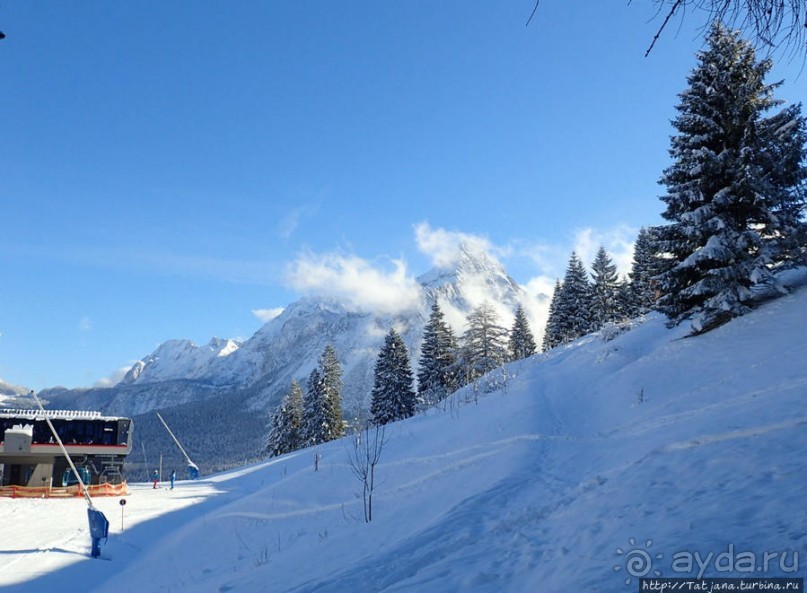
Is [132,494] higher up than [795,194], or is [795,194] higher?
[795,194]

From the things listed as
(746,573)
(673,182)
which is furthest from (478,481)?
(673,182)

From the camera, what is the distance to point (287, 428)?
44.8 metres

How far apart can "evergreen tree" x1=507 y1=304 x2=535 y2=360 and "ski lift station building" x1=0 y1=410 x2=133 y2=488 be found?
3436 centimetres

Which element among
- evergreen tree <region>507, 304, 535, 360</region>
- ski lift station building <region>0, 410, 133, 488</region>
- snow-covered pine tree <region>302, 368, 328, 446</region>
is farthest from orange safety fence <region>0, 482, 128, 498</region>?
evergreen tree <region>507, 304, 535, 360</region>

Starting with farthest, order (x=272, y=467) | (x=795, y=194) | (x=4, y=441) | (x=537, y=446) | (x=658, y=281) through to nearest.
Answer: (x=4, y=441) → (x=272, y=467) → (x=658, y=281) → (x=795, y=194) → (x=537, y=446)

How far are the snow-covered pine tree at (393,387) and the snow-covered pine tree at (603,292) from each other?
648 inches

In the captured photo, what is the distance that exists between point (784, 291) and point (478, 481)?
481 inches

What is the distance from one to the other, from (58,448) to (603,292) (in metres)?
42.8

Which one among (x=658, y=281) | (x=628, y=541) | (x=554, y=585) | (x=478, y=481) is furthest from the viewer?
(x=658, y=281)

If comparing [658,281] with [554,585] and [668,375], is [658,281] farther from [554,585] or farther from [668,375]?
[554,585]

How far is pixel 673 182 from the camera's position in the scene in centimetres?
1692

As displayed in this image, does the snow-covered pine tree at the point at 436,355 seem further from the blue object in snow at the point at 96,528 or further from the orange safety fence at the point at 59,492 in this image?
the blue object in snow at the point at 96,528
